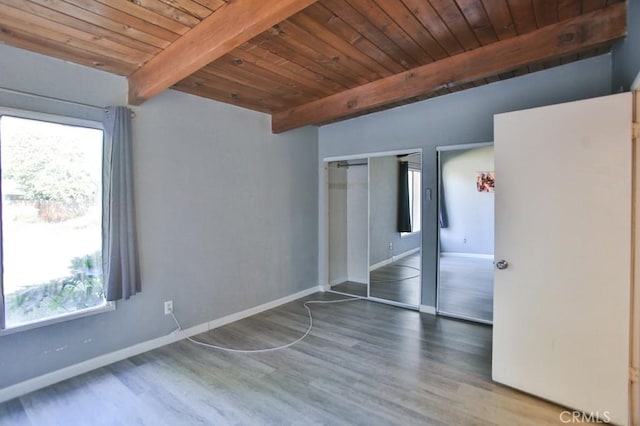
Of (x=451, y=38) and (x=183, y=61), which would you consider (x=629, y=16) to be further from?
(x=183, y=61)

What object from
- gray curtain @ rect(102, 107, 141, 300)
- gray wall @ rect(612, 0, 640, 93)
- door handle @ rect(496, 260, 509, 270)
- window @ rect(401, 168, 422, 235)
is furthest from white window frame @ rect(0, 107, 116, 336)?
gray wall @ rect(612, 0, 640, 93)

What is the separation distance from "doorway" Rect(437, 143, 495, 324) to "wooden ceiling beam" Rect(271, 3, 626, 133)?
1.09m

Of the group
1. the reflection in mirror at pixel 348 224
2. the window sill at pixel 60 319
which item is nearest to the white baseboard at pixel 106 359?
the window sill at pixel 60 319

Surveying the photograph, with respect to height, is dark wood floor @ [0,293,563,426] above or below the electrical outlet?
below

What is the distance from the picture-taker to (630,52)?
2.11m

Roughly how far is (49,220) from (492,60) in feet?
12.1

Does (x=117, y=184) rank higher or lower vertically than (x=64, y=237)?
higher

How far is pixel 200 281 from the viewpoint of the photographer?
3359 millimetres

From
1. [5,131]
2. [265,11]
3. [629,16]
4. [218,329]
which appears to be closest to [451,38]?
[629,16]

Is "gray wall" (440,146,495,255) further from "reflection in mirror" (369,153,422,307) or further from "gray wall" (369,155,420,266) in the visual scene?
"gray wall" (369,155,420,266)

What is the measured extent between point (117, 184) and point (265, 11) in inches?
74.3

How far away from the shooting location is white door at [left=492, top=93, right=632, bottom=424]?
75.0 inches

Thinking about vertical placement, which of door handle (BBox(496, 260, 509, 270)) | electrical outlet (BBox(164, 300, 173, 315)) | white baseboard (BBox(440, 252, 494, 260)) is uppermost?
door handle (BBox(496, 260, 509, 270))

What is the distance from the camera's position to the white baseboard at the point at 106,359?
88.8 inches
